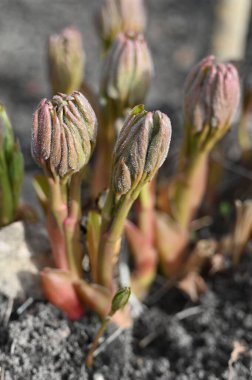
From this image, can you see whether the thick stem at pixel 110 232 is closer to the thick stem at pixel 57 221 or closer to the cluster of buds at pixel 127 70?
the thick stem at pixel 57 221

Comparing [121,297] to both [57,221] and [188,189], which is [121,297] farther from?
[188,189]

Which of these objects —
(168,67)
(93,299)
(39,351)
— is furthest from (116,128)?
(168,67)

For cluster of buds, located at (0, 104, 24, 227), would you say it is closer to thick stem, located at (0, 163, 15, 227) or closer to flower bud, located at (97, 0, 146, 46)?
thick stem, located at (0, 163, 15, 227)

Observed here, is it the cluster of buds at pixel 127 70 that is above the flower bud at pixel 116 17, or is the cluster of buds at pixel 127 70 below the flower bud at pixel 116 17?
below

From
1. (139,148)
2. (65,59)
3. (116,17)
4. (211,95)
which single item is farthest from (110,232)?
(116,17)

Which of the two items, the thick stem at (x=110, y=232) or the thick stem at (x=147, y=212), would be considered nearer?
the thick stem at (x=110, y=232)

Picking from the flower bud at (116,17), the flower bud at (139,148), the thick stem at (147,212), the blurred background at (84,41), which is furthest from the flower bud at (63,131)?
the blurred background at (84,41)
